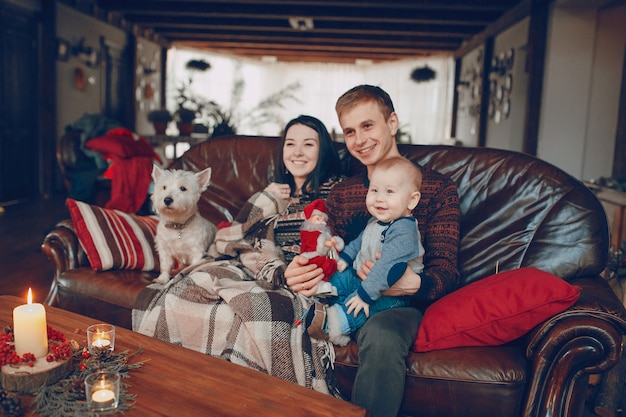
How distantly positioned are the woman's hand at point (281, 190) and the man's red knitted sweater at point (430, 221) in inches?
9.0

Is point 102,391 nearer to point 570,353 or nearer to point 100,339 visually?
point 100,339

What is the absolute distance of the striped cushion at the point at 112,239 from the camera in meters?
2.24

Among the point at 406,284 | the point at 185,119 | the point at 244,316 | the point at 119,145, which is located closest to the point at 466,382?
the point at 406,284

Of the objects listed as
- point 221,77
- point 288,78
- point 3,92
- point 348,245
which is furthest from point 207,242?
point 288,78

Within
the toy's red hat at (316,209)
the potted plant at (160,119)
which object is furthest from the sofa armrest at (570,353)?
the potted plant at (160,119)

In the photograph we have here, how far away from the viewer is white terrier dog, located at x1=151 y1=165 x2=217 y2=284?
2236 mm

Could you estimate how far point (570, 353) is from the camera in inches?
57.4

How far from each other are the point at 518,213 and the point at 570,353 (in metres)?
0.69

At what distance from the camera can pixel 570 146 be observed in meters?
5.27

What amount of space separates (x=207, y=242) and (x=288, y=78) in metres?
12.6

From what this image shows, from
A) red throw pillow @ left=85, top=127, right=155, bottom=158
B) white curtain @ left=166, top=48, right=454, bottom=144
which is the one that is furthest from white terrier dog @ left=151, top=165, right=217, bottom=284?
white curtain @ left=166, top=48, right=454, bottom=144

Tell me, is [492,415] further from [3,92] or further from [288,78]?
[288,78]

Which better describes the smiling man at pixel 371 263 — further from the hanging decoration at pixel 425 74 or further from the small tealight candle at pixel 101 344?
the hanging decoration at pixel 425 74

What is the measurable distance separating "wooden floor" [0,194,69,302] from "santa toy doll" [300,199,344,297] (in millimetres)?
1881
